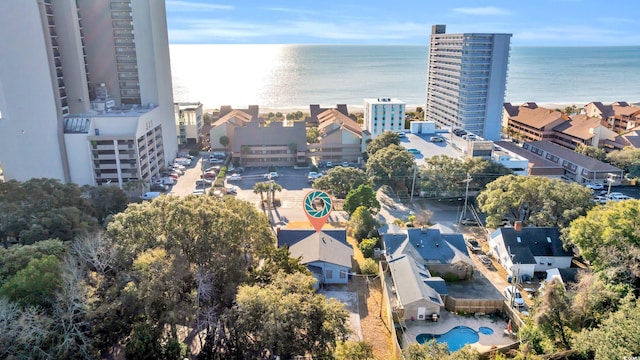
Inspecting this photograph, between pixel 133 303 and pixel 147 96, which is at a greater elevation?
pixel 147 96

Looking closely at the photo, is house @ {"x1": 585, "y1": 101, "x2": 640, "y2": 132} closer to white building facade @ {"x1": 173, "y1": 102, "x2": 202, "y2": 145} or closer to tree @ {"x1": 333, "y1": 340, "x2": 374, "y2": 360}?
tree @ {"x1": 333, "y1": 340, "x2": 374, "y2": 360}

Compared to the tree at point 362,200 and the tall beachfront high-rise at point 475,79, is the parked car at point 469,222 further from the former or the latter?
the tall beachfront high-rise at point 475,79

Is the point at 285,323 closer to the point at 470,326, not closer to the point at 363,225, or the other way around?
the point at 470,326

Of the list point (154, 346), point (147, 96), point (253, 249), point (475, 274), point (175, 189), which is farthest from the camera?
point (147, 96)

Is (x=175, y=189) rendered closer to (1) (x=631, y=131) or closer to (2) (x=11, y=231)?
(2) (x=11, y=231)

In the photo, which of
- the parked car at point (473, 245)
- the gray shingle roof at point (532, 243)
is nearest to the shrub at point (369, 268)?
the parked car at point (473, 245)

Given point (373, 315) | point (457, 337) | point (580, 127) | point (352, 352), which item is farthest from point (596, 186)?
point (352, 352)

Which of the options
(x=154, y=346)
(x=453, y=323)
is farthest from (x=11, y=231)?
(x=453, y=323)
